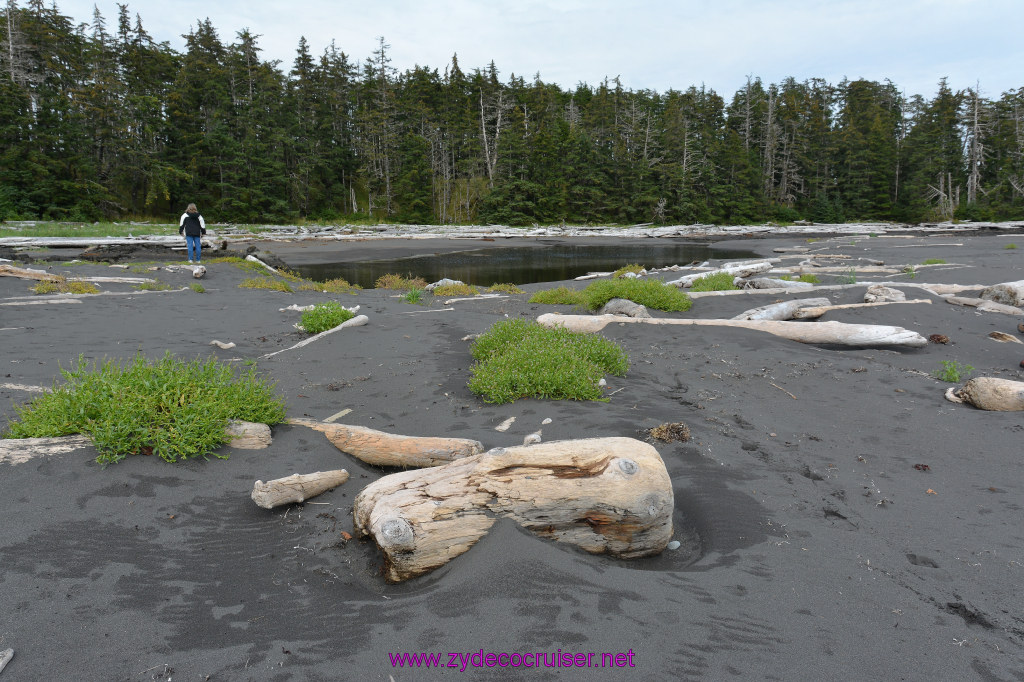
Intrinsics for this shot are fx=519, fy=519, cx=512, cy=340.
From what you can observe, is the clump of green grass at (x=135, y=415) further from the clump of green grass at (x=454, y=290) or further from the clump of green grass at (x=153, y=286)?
the clump of green grass at (x=454, y=290)

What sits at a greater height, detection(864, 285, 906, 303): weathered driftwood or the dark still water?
the dark still water

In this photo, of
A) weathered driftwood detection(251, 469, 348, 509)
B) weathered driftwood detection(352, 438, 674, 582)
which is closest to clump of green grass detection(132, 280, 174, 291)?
weathered driftwood detection(251, 469, 348, 509)

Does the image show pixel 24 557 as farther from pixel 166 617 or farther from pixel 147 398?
pixel 147 398

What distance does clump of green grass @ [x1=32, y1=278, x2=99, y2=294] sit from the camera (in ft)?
41.9

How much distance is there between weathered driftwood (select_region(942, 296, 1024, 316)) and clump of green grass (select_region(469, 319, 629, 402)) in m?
9.22

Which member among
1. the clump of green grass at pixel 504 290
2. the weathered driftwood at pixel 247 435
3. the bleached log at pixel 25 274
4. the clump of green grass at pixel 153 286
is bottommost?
the weathered driftwood at pixel 247 435

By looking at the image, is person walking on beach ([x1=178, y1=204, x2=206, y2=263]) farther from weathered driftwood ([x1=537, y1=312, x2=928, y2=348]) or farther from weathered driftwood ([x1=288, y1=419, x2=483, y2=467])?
weathered driftwood ([x1=288, y1=419, x2=483, y2=467])

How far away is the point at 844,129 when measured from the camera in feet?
221

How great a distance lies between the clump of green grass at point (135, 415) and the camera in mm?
4129

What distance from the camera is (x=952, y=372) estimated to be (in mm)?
7125

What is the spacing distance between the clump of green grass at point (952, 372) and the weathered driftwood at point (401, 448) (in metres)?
6.68

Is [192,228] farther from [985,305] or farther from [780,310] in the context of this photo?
[985,305]

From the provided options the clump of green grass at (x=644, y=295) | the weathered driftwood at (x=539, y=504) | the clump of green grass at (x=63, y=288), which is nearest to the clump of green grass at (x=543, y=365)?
the weathered driftwood at (x=539, y=504)

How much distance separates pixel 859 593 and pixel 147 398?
539 centimetres
